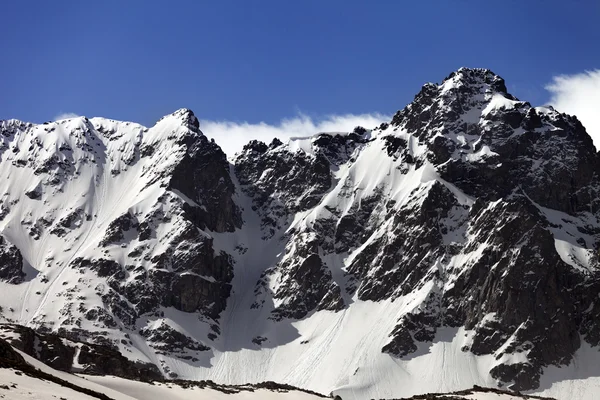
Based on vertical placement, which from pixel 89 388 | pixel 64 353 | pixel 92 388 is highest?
pixel 64 353

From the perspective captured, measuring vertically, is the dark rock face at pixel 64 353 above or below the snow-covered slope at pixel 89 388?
above

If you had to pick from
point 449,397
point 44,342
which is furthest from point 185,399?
point 44,342

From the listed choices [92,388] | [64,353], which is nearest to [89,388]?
[92,388]

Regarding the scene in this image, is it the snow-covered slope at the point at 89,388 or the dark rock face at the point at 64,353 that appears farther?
the dark rock face at the point at 64,353

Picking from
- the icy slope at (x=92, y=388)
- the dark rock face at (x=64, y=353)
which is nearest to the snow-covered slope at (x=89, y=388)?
the icy slope at (x=92, y=388)

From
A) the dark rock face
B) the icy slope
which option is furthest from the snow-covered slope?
the dark rock face

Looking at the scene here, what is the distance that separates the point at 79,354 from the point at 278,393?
44.7 metres

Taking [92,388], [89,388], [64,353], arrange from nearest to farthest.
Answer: [89,388] < [92,388] < [64,353]

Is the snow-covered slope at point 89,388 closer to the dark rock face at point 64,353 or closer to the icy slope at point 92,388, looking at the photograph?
the icy slope at point 92,388

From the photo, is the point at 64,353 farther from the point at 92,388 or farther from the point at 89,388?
the point at 89,388

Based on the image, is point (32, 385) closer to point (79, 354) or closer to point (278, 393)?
point (278, 393)

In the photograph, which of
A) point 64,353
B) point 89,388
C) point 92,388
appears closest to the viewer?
point 89,388

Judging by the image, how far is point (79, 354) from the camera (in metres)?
131

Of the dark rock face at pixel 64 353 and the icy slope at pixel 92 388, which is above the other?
the dark rock face at pixel 64 353
